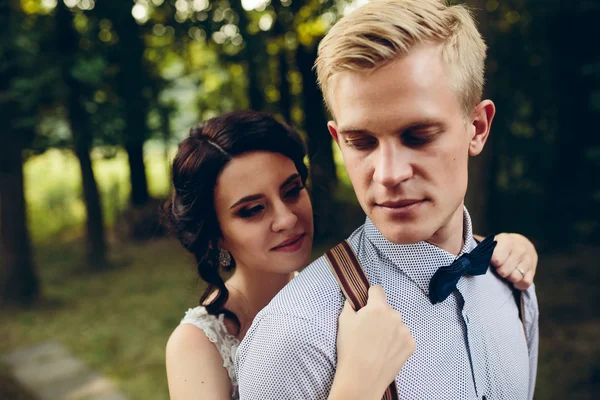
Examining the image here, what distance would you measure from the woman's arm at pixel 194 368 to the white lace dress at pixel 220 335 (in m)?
0.02

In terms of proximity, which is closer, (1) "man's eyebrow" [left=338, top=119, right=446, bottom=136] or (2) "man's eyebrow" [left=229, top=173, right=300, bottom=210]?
(1) "man's eyebrow" [left=338, top=119, right=446, bottom=136]

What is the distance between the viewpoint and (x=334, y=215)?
10484mm

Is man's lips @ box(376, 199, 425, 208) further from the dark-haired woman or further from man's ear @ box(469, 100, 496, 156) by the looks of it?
the dark-haired woman

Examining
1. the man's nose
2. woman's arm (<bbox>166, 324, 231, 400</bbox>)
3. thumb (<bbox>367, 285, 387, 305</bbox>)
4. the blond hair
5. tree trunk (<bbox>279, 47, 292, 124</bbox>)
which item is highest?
tree trunk (<bbox>279, 47, 292, 124</bbox>)

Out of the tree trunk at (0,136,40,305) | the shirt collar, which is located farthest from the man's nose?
the tree trunk at (0,136,40,305)

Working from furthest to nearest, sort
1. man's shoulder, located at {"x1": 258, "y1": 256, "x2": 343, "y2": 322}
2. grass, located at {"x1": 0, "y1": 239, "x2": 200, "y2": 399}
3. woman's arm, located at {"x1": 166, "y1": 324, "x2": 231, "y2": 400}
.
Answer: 1. grass, located at {"x1": 0, "y1": 239, "x2": 200, "y2": 399}
2. woman's arm, located at {"x1": 166, "y1": 324, "x2": 231, "y2": 400}
3. man's shoulder, located at {"x1": 258, "y1": 256, "x2": 343, "y2": 322}

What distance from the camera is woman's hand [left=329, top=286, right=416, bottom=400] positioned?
142 cm

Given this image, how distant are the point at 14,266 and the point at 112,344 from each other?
8.37ft

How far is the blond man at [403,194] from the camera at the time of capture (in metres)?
1.38

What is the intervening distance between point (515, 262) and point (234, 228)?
117 centimetres

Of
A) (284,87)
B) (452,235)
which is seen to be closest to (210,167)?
(452,235)

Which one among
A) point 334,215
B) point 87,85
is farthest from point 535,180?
point 87,85

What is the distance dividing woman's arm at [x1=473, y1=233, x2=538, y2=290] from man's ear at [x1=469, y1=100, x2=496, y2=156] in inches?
24.4

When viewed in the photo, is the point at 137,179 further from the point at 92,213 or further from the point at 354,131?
the point at 354,131
